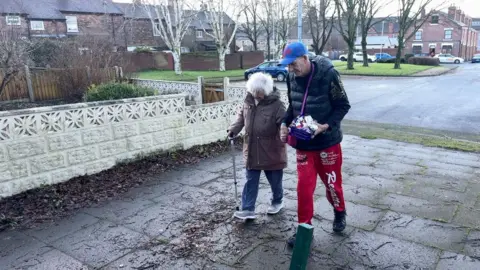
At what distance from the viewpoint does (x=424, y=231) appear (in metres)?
3.60

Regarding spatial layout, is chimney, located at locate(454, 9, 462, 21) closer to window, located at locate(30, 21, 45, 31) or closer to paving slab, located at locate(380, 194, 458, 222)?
window, located at locate(30, 21, 45, 31)

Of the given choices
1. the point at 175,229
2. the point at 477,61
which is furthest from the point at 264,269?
the point at 477,61

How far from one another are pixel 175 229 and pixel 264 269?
1.17m

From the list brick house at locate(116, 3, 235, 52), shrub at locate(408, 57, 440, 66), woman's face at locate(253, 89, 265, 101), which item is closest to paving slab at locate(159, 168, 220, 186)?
woman's face at locate(253, 89, 265, 101)

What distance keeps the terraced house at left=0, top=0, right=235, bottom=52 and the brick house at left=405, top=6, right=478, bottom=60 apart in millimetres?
43435

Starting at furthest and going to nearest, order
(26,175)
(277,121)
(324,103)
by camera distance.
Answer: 1. (26,175)
2. (277,121)
3. (324,103)

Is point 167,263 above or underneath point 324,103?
underneath

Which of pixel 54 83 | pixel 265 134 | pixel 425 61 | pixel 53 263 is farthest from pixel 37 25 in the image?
pixel 425 61

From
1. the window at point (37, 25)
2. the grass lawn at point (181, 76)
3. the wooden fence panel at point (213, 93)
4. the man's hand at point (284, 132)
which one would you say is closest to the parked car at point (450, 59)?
the grass lawn at point (181, 76)

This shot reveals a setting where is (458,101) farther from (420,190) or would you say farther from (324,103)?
(324,103)

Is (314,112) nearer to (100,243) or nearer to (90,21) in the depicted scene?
(100,243)

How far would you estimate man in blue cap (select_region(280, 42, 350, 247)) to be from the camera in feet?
10.4

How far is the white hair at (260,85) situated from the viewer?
365 cm

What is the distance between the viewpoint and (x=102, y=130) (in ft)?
17.7
